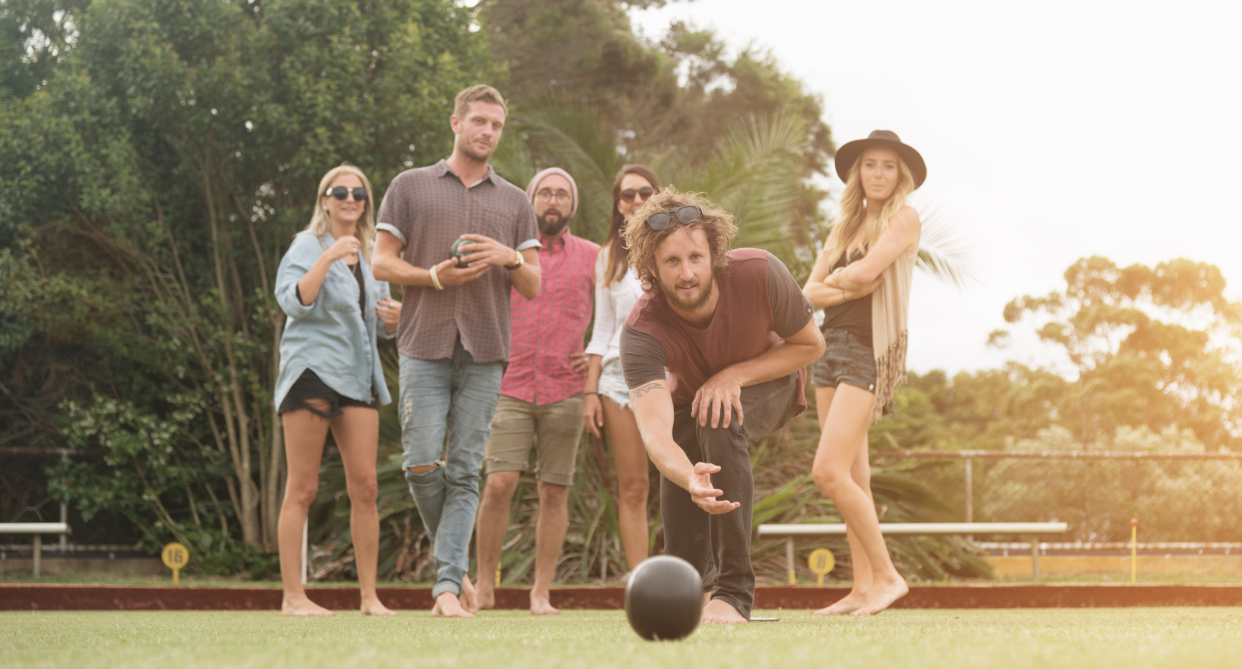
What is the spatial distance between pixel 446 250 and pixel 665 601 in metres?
2.60

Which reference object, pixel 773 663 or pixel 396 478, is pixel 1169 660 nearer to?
pixel 773 663

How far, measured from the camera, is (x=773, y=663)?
1617mm

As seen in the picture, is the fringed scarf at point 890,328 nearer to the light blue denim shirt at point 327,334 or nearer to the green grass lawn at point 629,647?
the green grass lawn at point 629,647

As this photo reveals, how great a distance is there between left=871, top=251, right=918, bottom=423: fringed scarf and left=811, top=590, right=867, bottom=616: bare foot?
721 millimetres

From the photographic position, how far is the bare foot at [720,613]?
295 cm

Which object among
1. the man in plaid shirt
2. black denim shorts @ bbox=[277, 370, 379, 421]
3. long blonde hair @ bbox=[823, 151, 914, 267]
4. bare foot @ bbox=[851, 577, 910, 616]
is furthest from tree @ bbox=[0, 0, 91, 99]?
bare foot @ bbox=[851, 577, 910, 616]

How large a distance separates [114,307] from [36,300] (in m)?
0.71

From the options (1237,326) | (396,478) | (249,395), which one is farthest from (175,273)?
(1237,326)

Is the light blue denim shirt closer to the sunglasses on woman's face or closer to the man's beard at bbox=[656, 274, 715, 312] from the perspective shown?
the sunglasses on woman's face

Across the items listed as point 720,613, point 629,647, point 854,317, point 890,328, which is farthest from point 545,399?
point 629,647

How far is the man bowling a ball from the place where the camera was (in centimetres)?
305

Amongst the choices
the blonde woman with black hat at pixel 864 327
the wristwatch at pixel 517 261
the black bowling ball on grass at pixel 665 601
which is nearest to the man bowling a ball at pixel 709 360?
the blonde woman with black hat at pixel 864 327

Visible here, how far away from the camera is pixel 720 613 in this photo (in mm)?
2979

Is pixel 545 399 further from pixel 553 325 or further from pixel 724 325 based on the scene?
pixel 724 325
